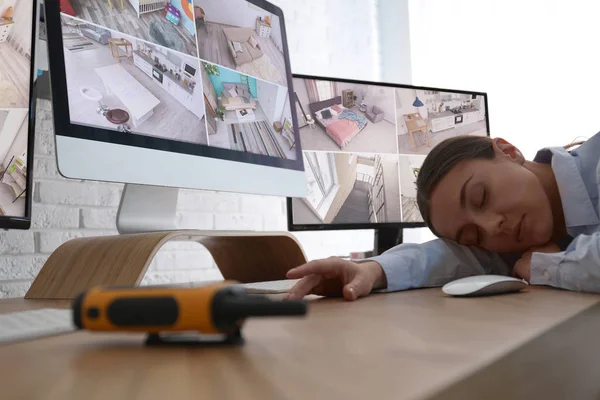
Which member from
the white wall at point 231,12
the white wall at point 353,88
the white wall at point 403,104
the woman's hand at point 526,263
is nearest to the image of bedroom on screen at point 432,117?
the white wall at point 403,104

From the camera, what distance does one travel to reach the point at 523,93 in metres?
2.38

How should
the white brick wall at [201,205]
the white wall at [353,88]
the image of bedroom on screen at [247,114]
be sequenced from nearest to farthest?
the image of bedroom on screen at [247,114] < the white brick wall at [201,205] < the white wall at [353,88]

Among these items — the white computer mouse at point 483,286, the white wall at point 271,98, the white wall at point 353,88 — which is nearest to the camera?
the white computer mouse at point 483,286

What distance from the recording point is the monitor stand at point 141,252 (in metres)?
0.76

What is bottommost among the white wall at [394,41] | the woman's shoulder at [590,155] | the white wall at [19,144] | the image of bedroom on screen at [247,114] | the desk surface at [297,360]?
the desk surface at [297,360]

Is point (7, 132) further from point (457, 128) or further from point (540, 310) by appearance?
point (457, 128)

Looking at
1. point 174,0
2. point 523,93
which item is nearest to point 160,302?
point 174,0

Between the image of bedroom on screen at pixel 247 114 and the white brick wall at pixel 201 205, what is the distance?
0.56 m

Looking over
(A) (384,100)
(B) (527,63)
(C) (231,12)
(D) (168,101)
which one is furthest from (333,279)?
(B) (527,63)

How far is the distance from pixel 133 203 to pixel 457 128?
1.00 metres

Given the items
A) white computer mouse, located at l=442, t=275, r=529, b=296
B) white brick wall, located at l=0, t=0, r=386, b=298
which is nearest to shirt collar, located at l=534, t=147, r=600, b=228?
white computer mouse, located at l=442, t=275, r=529, b=296

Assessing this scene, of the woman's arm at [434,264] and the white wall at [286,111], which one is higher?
the white wall at [286,111]

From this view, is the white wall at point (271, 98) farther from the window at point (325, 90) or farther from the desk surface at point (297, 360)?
the desk surface at point (297, 360)

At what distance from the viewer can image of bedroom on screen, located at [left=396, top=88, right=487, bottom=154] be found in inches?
60.2
